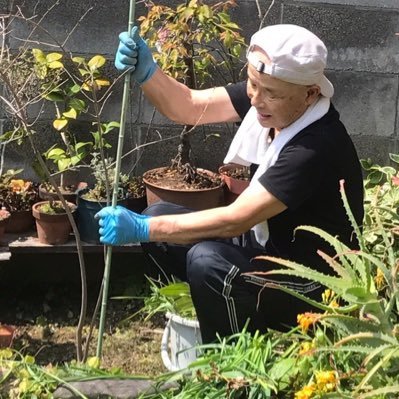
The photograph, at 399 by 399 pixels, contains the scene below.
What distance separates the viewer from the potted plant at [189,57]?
3559 mm

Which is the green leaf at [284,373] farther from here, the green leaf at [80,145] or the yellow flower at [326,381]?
the green leaf at [80,145]

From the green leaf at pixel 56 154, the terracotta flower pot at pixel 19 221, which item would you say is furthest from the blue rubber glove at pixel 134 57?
the terracotta flower pot at pixel 19 221

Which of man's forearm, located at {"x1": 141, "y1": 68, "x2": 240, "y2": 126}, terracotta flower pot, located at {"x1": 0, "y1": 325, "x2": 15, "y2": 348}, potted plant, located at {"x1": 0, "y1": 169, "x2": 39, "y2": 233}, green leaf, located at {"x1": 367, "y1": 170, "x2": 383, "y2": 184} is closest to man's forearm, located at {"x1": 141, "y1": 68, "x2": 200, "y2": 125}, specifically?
man's forearm, located at {"x1": 141, "y1": 68, "x2": 240, "y2": 126}

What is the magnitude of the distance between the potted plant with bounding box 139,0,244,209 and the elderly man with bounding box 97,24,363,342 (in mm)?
763

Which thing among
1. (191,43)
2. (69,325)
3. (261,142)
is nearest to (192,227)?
(261,142)

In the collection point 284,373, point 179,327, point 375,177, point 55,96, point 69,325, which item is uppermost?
point 55,96

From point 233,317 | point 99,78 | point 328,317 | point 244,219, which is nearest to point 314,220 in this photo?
point 244,219

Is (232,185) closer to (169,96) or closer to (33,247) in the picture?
(169,96)

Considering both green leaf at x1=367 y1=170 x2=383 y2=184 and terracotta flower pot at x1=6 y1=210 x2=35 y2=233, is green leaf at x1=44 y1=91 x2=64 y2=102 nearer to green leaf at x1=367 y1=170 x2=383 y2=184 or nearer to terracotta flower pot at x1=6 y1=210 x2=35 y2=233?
terracotta flower pot at x1=6 y1=210 x2=35 y2=233

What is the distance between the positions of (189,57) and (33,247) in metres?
1.23

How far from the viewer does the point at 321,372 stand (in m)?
2.11

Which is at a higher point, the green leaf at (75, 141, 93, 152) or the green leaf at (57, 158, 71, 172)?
the green leaf at (75, 141, 93, 152)

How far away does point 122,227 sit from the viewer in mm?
2627

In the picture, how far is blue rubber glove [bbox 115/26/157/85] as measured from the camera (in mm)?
2809
